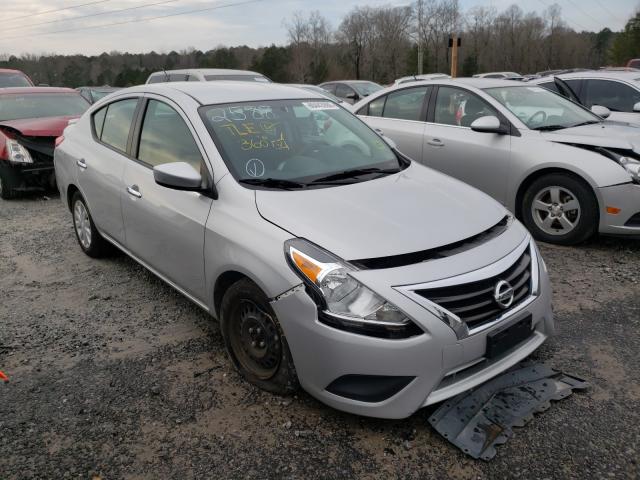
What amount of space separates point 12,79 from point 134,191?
38.6ft

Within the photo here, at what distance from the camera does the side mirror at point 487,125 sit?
17.8 feet

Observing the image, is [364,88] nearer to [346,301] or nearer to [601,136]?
[601,136]

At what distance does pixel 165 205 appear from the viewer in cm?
348

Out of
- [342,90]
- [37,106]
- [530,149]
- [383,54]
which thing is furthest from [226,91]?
[383,54]

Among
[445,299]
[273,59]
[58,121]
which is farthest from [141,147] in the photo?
[273,59]

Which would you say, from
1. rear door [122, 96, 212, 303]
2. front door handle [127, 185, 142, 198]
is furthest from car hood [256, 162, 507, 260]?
front door handle [127, 185, 142, 198]

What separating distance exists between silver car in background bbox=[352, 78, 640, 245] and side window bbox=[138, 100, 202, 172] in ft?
10.4

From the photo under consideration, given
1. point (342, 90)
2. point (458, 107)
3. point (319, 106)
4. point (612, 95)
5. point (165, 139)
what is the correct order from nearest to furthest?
point (165, 139) < point (319, 106) < point (458, 107) < point (612, 95) < point (342, 90)

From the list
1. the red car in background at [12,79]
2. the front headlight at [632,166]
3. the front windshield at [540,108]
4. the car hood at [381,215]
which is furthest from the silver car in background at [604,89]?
the red car in background at [12,79]

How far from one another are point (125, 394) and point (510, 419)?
6.76ft

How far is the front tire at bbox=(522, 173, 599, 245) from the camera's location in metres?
4.94

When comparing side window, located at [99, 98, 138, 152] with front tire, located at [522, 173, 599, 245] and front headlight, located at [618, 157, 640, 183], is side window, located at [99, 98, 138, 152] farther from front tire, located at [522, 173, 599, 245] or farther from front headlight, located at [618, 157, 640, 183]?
front headlight, located at [618, 157, 640, 183]

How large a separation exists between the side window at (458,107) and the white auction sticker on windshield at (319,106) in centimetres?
228

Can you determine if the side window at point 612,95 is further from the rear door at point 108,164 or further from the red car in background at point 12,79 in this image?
the red car in background at point 12,79
